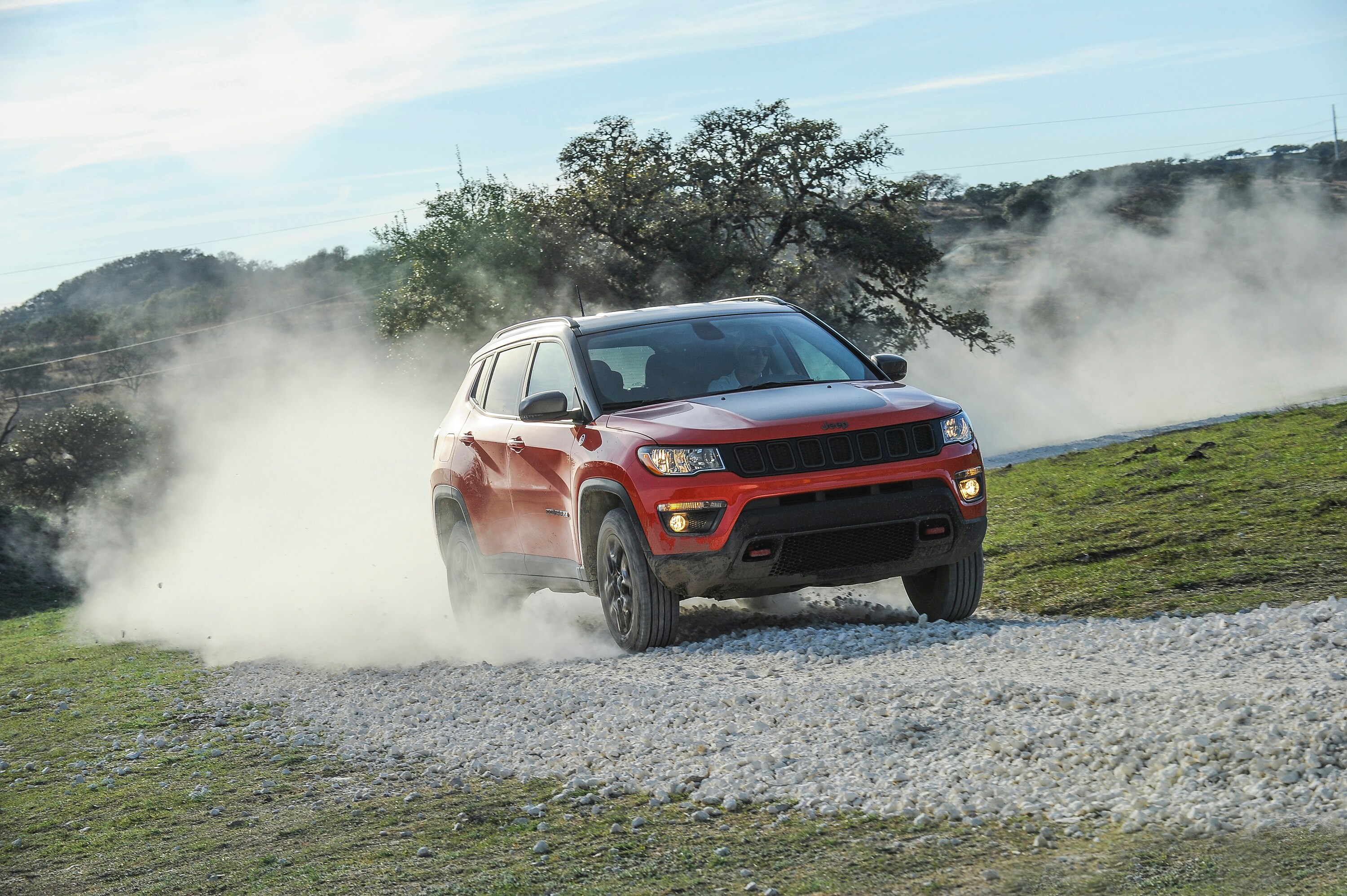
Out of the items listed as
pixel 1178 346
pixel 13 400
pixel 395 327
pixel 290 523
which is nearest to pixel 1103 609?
pixel 290 523

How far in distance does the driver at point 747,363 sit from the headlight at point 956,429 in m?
1.21

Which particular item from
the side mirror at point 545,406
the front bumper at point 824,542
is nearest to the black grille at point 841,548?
the front bumper at point 824,542

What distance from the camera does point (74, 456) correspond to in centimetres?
6272

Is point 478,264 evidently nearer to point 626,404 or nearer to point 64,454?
point 626,404

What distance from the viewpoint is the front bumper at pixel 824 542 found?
25.5ft

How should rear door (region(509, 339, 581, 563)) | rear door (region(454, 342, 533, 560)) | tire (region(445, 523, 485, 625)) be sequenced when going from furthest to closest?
tire (region(445, 523, 485, 625)) < rear door (region(454, 342, 533, 560)) < rear door (region(509, 339, 581, 563))

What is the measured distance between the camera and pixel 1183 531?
36.6 feet

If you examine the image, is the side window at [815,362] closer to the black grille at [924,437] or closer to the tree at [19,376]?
the black grille at [924,437]

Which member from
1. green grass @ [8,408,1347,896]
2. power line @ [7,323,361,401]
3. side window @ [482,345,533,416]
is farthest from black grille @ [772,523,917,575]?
→ power line @ [7,323,361,401]

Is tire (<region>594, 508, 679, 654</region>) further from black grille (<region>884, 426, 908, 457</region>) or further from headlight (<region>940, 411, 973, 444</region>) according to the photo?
headlight (<region>940, 411, 973, 444</region>)

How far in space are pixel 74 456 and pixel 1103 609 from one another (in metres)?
61.0

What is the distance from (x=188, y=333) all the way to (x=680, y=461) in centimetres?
10065

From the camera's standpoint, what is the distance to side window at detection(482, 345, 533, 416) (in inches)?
387

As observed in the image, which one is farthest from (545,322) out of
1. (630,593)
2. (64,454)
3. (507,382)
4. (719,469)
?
(64,454)
